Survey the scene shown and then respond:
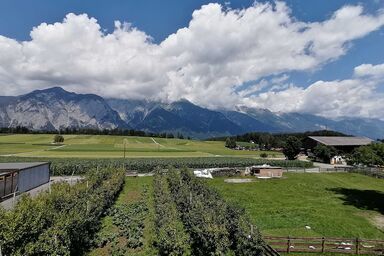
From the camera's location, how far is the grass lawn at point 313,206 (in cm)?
2941

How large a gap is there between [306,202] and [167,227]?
2606cm

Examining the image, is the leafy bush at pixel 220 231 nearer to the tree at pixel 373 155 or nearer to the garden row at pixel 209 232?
the garden row at pixel 209 232

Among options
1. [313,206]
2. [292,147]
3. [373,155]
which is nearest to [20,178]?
[313,206]

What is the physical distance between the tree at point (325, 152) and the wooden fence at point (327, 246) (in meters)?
82.6

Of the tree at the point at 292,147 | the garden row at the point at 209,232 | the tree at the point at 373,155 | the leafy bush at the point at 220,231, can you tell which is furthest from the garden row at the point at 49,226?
the tree at the point at 292,147

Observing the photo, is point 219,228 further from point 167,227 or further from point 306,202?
point 306,202

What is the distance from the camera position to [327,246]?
2461 centimetres

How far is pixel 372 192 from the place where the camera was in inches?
1998

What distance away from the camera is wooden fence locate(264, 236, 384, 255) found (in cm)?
2362

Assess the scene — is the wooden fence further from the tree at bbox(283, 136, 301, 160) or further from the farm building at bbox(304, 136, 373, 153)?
the farm building at bbox(304, 136, 373, 153)

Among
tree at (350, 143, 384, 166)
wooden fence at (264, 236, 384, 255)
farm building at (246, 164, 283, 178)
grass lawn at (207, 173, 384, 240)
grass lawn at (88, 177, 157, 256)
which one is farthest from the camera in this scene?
farm building at (246, 164, 283, 178)

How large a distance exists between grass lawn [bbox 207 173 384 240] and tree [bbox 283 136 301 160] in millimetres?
41155

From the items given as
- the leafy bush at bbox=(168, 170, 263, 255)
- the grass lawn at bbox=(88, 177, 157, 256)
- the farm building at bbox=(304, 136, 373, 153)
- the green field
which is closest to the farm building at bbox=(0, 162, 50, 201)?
the grass lawn at bbox=(88, 177, 157, 256)

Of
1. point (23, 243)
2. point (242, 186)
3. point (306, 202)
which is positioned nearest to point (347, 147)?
point (242, 186)
